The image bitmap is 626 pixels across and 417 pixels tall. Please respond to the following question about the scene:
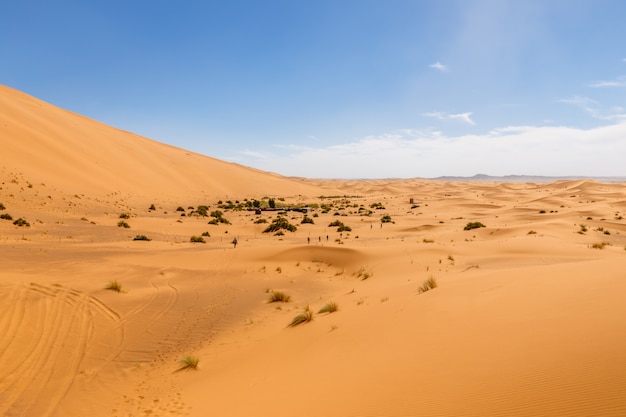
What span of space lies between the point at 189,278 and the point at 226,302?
3.07 meters

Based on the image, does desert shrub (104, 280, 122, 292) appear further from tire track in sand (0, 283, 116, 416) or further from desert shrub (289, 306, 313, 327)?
desert shrub (289, 306, 313, 327)

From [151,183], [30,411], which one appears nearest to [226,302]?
[30,411]

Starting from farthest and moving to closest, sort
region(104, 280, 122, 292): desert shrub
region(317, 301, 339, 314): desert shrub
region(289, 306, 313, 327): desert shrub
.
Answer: region(104, 280, 122, 292): desert shrub < region(317, 301, 339, 314): desert shrub < region(289, 306, 313, 327): desert shrub

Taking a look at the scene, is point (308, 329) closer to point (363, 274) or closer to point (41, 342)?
point (41, 342)

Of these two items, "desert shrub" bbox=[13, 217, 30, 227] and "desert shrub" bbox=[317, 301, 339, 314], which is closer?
"desert shrub" bbox=[317, 301, 339, 314]

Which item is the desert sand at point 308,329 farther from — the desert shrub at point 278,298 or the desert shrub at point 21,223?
the desert shrub at point 21,223

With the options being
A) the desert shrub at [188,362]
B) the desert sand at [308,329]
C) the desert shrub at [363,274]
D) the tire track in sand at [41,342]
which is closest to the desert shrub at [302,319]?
the desert sand at [308,329]

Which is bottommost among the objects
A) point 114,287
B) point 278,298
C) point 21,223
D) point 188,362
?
point 278,298

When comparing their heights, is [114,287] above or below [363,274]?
above

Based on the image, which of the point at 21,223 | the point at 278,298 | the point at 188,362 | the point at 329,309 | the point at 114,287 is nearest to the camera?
the point at 188,362

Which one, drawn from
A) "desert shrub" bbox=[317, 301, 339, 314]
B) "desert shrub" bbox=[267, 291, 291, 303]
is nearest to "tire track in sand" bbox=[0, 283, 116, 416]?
"desert shrub" bbox=[267, 291, 291, 303]

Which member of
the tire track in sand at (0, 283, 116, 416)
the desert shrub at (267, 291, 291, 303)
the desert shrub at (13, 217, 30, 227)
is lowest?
the desert shrub at (267, 291, 291, 303)

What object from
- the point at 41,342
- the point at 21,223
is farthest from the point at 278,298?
the point at 21,223

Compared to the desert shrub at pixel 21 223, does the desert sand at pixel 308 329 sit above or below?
below
